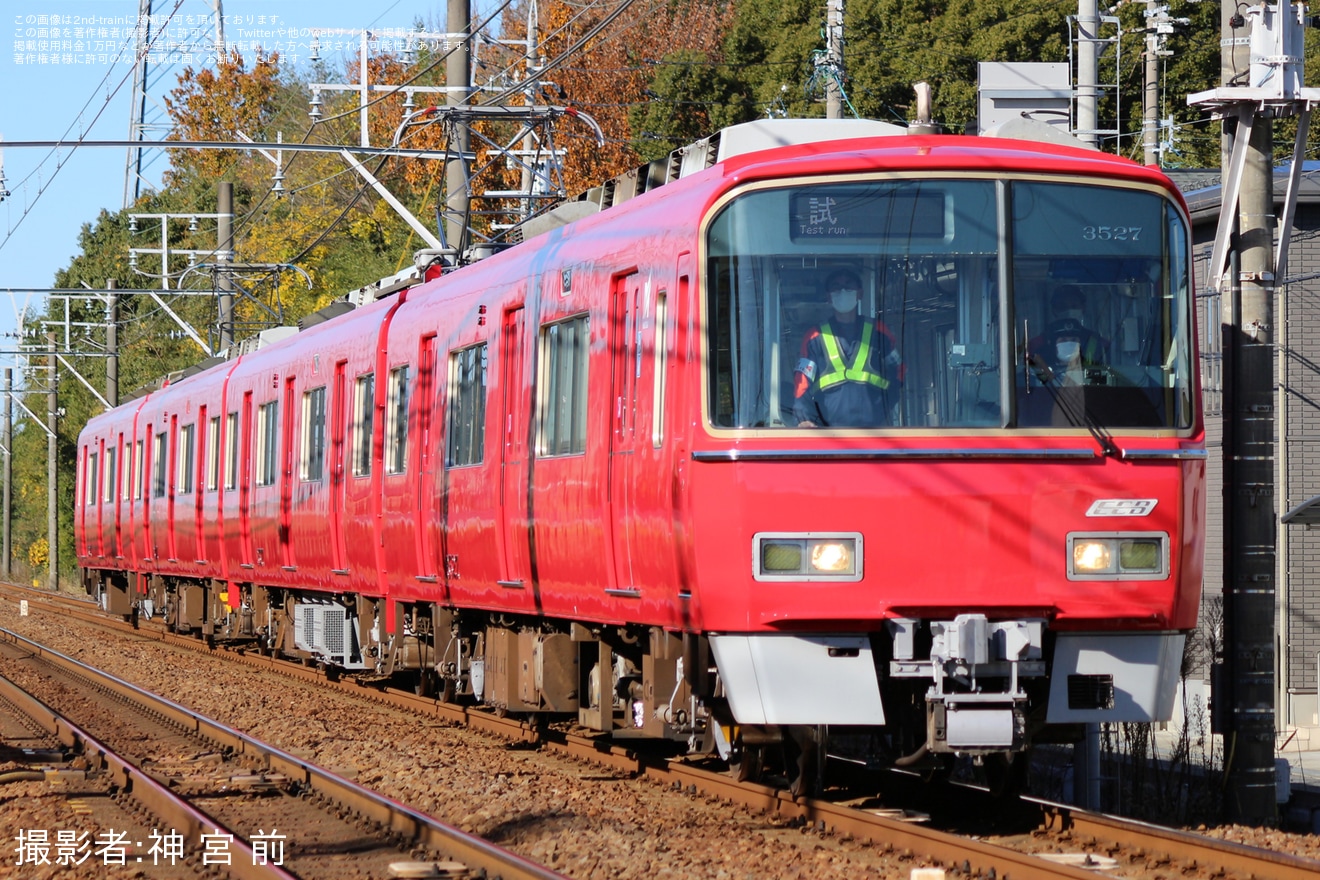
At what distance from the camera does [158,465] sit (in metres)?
25.5

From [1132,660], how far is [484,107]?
11.3 metres

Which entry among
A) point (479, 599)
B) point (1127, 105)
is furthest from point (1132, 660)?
point (1127, 105)

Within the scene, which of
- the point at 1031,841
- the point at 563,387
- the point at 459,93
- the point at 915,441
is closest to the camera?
the point at 915,441

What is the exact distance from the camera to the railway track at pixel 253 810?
27.2 feet

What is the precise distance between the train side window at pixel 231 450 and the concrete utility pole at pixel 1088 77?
9.69 m

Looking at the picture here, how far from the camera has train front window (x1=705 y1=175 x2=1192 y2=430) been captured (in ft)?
27.1

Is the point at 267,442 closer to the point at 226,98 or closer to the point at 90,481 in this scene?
the point at 90,481

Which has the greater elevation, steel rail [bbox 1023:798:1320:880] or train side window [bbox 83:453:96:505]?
train side window [bbox 83:453:96:505]

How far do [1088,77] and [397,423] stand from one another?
554 centimetres

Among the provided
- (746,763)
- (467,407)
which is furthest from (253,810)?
(467,407)

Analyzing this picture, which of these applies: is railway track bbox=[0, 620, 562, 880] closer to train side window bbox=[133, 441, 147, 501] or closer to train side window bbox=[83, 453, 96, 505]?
train side window bbox=[133, 441, 147, 501]

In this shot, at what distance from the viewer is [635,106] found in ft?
159

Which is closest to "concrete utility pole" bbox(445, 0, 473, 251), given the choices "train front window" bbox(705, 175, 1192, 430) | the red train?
the red train

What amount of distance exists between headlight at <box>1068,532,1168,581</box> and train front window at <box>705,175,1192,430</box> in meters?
0.49
